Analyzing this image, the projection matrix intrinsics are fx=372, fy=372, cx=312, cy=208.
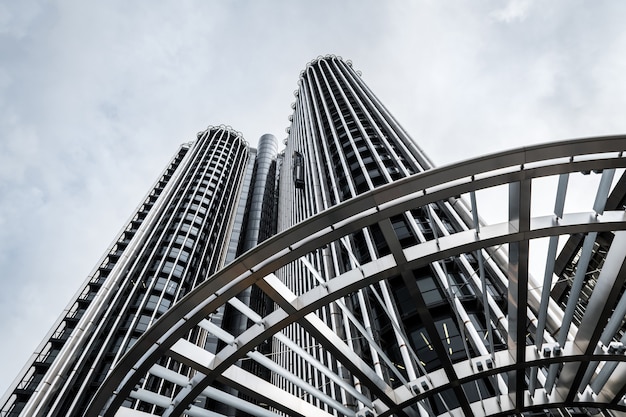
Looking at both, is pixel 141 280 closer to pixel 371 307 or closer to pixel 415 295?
pixel 371 307

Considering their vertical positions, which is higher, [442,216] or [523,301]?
[442,216]

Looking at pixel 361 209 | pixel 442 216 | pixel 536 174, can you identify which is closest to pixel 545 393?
pixel 536 174

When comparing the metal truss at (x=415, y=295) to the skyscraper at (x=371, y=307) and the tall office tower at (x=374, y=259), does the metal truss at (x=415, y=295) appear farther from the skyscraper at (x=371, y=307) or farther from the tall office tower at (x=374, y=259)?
the tall office tower at (x=374, y=259)

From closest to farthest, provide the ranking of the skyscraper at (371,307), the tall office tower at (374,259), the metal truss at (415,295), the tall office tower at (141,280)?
1. the metal truss at (415,295)
2. the skyscraper at (371,307)
3. the tall office tower at (374,259)
4. the tall office tower at (141,280)

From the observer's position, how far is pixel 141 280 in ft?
148

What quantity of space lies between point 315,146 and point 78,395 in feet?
110

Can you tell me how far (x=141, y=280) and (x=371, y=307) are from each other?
32.9 m

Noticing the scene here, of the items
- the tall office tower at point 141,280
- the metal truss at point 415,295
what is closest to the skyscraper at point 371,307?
the metal truss at point 415,295

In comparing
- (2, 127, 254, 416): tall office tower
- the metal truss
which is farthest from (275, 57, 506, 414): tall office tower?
(2, 127, 254, 416): tall office tower

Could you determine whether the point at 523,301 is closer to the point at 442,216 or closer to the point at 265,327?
the point at 265,327

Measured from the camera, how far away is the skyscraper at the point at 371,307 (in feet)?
31.0

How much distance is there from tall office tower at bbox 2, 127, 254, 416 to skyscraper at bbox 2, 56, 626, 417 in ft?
0.73

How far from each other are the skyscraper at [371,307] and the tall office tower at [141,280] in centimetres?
22

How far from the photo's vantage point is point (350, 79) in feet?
208
